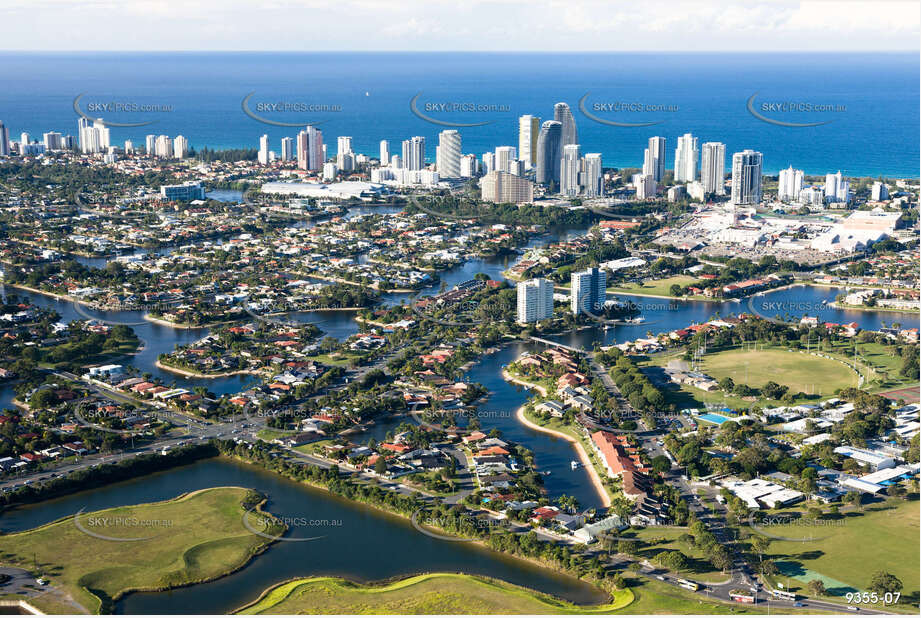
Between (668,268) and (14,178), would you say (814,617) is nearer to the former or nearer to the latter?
(668,268)

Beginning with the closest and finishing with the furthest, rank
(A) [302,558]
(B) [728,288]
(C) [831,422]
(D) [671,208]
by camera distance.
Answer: (A) [302,558]
(C) [831,422]
(B) [728,288]
(D) [671,208]

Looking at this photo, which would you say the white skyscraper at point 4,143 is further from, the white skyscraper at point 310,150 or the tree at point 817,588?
the tree at point 817,588

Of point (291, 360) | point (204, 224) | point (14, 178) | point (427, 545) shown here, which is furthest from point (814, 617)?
point (14, 178)

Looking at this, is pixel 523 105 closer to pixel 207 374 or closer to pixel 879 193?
pixel 879 193

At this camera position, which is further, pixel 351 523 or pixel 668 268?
pixel 668 268

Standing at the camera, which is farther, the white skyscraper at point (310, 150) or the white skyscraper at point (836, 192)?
the white skyscraper at point (310, 150)

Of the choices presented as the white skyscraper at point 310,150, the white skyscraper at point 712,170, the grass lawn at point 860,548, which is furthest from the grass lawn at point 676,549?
the white skyscraper at point 310,150

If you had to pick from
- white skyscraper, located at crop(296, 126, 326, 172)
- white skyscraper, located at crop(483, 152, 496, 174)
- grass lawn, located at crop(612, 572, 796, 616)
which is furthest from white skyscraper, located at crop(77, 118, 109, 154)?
grass lawn, located at crop(612, 572, 796, 616)
